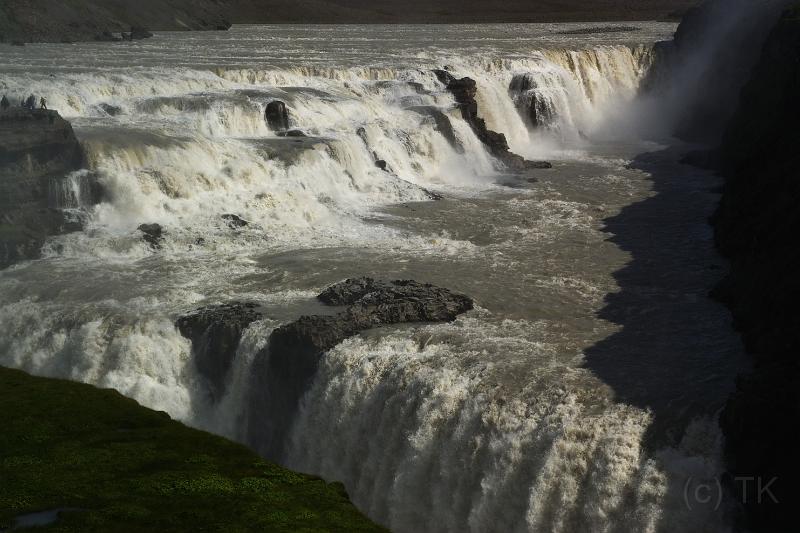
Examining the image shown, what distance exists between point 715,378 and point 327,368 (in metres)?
8.39

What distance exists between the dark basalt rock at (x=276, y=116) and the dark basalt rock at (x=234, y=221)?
29.2ft

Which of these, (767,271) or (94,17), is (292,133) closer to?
(767,271)

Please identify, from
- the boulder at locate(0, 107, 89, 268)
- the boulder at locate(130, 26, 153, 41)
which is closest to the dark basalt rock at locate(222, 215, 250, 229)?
the boulder at locate(0, 107, 89, 268)

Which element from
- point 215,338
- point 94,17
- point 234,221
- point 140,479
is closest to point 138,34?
point 94,17

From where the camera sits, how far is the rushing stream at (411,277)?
1800 cm

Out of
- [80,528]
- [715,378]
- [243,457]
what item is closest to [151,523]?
[80,528]

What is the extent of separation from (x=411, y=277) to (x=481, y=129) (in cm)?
2007

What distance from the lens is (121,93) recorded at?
39.3m

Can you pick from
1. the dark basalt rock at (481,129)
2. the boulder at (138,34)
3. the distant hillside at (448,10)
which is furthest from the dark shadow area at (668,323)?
the distant hillside at (448,10)

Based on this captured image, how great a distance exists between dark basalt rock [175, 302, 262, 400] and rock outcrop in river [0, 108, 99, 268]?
300 inches

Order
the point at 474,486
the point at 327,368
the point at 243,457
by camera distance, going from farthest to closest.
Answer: the point at 327,368, the point at 474,486, the point at 243,457

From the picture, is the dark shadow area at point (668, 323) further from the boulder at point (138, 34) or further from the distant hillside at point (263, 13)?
the boulder at point (138, 34)

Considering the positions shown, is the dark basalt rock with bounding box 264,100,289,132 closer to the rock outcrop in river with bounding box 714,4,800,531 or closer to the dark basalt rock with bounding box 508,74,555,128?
the dark basalt rock with bounding box 508,74,555,128

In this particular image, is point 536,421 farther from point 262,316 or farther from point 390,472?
point 262,316
